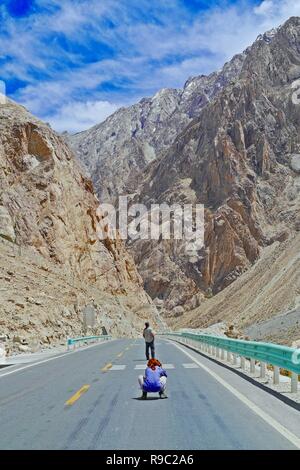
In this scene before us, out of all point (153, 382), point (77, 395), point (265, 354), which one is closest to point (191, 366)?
point (265, 354)

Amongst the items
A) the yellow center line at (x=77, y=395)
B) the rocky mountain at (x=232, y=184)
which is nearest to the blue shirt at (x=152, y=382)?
the yellow center line at (x=77, y=395)

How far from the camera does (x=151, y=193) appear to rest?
14988cm

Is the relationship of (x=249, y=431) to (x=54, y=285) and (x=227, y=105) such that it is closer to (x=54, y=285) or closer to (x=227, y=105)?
(x=54, y=285)

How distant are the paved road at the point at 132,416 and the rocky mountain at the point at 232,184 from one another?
317ft

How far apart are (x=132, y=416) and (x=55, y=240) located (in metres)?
59.5

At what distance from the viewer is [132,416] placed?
9641 millimetres

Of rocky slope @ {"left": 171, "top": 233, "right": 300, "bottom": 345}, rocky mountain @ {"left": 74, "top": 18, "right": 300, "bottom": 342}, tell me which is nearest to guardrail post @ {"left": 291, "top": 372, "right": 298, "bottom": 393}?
rocky slope @ {"left": 171, "top": 233, "right": 300, "bottom": 345}

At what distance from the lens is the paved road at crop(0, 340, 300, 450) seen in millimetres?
7650

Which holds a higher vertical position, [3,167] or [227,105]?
[227,105]

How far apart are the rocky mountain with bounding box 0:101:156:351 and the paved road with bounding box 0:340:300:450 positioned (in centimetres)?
3046

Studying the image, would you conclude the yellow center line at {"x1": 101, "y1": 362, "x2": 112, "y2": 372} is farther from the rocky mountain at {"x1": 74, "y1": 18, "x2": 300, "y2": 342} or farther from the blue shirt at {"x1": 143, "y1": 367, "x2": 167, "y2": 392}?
the rocky mountain at {"x1": 74, "y1": 18, "x2": 300, "y2": 342}

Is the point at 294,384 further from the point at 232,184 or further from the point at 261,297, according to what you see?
the point at 232,184
